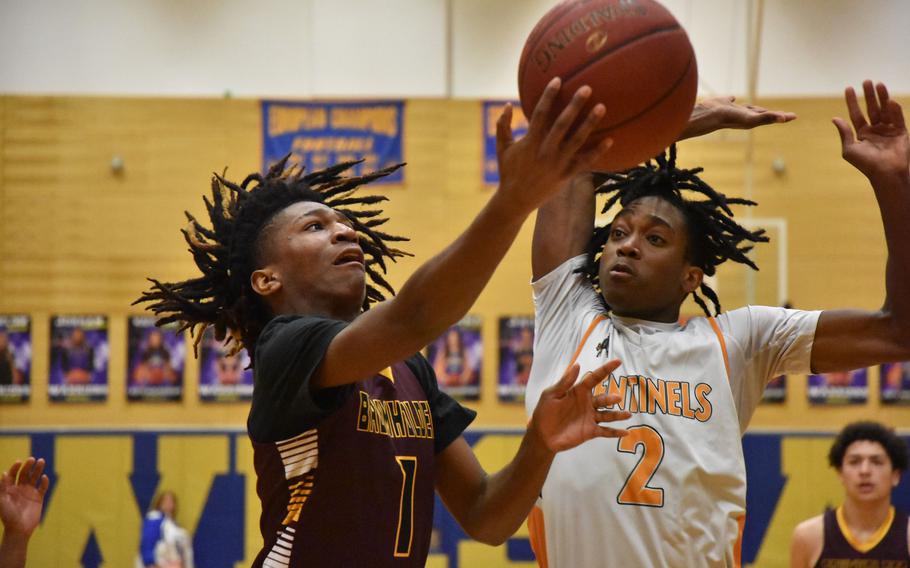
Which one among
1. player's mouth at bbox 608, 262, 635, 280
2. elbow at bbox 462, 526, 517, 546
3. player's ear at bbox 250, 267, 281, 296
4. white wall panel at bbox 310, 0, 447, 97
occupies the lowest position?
elbow at bbox 462, 526, 517, 546

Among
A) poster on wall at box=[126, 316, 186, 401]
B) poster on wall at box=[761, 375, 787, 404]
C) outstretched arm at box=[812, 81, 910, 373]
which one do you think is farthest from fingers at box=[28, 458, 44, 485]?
poster on wall at box=[761, 375, 787, 404]

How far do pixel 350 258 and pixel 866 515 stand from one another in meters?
4.24

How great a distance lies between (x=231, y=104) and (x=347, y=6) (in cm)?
130

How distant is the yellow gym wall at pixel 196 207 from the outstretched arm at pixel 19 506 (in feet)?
17.1

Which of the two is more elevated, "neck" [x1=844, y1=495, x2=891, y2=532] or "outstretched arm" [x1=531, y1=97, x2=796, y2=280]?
"outstretched arm" [x1=531, y1=97, x2=796, y2=280]

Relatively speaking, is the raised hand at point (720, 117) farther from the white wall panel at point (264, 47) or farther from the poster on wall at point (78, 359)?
the poster on wall at point (78, 359)

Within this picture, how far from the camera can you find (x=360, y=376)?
2.13 m

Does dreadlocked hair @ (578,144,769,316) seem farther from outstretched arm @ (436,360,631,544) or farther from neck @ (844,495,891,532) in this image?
neck @ (844,495,891,532)

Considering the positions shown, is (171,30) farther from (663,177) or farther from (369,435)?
(369,435)

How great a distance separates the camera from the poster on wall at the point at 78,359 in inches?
348

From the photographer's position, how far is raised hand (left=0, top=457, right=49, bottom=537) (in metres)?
3.46

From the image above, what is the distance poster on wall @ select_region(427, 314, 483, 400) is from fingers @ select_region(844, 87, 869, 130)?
5.87m

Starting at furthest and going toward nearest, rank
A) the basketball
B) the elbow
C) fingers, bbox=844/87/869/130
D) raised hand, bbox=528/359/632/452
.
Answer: fingers, bbox=844/87/869/130, the elbow, raised hand, bbox=528/359/632/452, the basketball

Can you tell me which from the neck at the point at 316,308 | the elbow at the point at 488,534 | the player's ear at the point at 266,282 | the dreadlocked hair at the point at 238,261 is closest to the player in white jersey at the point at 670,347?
the elbow at the point at 488,534
